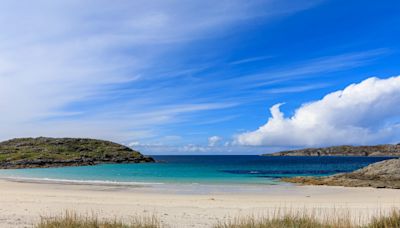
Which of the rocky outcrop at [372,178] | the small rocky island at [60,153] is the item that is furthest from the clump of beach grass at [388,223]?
the small rocky island at [60,153]

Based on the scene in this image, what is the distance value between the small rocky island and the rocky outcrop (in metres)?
65.0

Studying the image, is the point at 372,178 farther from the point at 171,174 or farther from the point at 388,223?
the point at 388,223

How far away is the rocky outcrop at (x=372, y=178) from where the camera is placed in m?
38.2

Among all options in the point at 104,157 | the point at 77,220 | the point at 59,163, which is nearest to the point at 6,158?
the point at 59,163

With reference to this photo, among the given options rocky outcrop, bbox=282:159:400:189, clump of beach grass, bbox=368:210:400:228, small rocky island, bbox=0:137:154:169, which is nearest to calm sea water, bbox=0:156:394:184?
rocky outcrop, bbox=282:159:400:189

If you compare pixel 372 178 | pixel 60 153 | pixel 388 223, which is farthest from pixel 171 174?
pixel 60 153

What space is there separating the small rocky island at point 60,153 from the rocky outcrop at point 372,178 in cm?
6501

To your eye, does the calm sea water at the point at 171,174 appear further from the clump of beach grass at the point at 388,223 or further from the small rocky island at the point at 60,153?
the clump of beach grass at the point at 388,223

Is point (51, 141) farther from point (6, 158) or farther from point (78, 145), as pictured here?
point (6, 158)

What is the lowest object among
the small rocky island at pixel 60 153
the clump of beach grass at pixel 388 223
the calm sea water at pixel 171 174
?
the calm sea water at pixel 171 174

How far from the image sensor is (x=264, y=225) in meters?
11.5

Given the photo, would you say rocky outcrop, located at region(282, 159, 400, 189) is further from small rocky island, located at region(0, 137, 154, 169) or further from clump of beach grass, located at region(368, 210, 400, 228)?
small rocky island, located at region(0, 137, 154, 169)

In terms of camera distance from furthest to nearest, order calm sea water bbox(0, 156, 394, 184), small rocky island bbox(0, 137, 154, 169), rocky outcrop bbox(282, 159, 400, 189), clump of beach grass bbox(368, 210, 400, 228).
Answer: small rocky island bbox(0, 137, 154, 169)
calm sea water bbox(0, 156, 394, 184)
rocky outcrop bbox(282, 159, 400, 189)
clump of beach grass bbox(368, 210, 400, 228)

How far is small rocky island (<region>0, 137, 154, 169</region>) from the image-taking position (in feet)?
301
